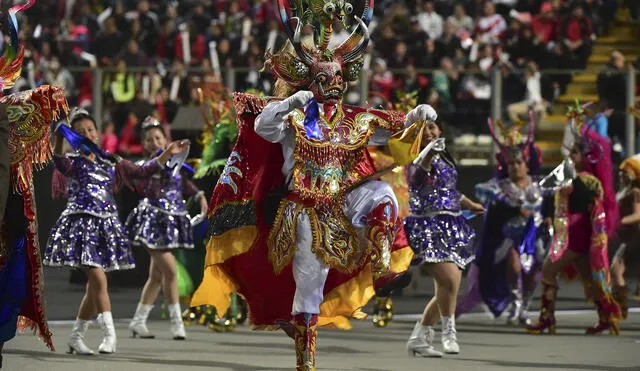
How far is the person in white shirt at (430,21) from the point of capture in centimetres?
2348

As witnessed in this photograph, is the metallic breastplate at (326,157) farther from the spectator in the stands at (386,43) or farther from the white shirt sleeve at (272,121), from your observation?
the spectator in the stands at (386,43)

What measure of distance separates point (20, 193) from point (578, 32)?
1428 centimetres

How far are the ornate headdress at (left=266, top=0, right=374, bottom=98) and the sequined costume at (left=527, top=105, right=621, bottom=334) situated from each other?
4.36m

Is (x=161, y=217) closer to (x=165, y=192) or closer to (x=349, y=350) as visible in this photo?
(x=165, y=192)

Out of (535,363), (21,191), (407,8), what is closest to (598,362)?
(535,363)

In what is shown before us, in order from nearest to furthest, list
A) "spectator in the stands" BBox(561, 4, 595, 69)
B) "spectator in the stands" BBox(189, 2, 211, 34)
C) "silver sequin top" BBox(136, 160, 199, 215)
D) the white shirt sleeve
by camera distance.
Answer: the white shirt sleeve → "silver sequin top" BBox(136, 160, 199, 215) → "spectator in the stands" BBox(561, 4, 595, 69) → "spectator in the stands" BBox(189, 2, 211, 34)

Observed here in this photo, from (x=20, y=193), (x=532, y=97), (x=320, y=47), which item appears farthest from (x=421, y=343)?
(x=532, y=97)

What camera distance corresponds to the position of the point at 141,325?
13.3m

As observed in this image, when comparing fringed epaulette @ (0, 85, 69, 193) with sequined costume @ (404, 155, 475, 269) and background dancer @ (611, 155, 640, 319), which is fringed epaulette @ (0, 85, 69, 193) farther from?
background dancer @ (611, 155, 640, 319)

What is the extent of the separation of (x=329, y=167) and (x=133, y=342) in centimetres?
373

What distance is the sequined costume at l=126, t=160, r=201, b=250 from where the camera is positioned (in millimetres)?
13312

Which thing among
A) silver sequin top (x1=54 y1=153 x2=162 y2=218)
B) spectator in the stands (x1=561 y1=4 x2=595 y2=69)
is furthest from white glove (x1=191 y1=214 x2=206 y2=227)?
spectator in the stands (x1=561 y1=4 x2=595 y2=69)

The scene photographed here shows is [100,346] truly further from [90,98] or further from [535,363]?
[90,98]

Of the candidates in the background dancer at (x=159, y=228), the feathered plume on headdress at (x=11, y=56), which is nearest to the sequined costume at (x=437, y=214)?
the background dancer at (x=159, y=228)
